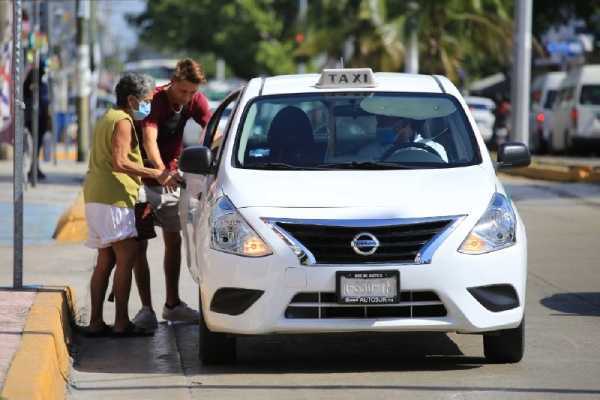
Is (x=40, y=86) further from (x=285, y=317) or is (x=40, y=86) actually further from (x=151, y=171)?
(x=285, y=317)

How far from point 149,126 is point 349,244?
247cm

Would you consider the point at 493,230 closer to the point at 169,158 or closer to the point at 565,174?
the point at 169,158

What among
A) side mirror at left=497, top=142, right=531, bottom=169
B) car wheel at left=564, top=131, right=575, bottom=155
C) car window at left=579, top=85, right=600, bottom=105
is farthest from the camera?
car wheel at left=564, top=131, right=575, bottom=155

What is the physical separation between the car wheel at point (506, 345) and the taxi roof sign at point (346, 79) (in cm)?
183

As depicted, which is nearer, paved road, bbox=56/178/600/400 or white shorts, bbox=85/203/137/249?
paved road, bbox=56/178/600/400

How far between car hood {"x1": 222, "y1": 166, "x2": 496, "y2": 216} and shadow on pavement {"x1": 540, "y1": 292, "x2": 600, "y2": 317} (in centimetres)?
227

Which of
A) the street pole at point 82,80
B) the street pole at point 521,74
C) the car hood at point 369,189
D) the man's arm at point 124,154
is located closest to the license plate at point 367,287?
the car hood at point 369,189

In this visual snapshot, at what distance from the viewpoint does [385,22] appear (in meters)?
44.4

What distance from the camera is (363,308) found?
7766mm

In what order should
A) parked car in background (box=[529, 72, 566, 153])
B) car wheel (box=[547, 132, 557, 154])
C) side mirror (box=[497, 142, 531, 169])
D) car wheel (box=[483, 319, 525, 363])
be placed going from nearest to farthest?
car wheel (box=[483, 319, 525, 363]) → side mirror (box=[497, 142, 531, 169]) → car wheel (box=[547, 132, 557, 154]) → parked car in background (box=[529, 72, 566, 153])

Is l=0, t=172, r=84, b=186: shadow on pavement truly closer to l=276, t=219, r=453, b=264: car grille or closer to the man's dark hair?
the man's dark hair

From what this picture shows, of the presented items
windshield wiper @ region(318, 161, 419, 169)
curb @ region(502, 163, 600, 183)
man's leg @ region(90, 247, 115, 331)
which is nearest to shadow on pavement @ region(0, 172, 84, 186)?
curb @ region(502, 163, 600, 183)

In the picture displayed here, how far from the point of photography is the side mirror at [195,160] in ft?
28.3

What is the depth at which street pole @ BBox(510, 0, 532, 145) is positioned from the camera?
1094 inches
